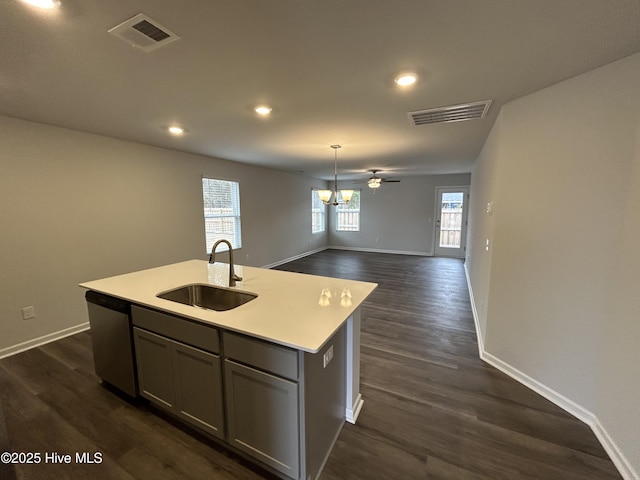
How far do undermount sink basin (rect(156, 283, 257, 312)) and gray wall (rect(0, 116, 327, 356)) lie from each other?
6.64 feet

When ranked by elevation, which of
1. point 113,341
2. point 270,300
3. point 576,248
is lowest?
point 113,341

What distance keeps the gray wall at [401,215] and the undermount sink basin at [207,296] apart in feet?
22.5

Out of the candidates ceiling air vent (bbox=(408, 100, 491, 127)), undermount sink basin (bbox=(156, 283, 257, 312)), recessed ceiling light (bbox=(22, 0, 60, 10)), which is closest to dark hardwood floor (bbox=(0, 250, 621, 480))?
undermount sink basin (bbox=(156, 283, 257, 312))

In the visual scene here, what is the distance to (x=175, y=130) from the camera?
10.0 feet

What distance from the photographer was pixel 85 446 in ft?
5.46

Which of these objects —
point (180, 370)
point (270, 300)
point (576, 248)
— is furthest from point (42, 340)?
point (576, 248)

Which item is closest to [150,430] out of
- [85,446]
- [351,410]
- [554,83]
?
[85,446]

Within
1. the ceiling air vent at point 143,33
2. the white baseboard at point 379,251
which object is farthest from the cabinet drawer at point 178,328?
the white baseboard at point 379,251

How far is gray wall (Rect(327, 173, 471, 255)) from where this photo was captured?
7.68 meters

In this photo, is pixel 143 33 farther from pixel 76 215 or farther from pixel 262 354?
pixel 76 215

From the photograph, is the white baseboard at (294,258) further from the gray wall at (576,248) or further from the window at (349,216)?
the gray wall at (576,248)

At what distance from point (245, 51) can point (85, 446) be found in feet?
8.56

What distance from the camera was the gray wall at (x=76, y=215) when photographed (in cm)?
265

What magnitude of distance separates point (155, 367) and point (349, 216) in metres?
7.54
